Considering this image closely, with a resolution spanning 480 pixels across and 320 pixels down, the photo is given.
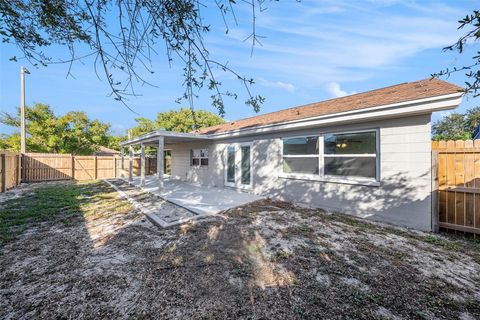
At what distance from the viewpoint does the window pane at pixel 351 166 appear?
6.21 metres

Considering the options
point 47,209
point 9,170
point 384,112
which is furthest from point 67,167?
point 384,112

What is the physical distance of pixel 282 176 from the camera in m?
8.33

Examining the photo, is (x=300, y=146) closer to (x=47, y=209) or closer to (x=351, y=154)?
(x=351, y=154)

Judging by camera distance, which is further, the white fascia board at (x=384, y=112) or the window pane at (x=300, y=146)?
the window pane at (x=300, y=146)

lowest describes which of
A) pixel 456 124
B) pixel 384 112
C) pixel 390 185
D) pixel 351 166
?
pixel 390 185

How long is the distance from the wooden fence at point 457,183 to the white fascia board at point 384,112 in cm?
93

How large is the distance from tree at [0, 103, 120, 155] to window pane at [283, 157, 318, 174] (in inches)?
807

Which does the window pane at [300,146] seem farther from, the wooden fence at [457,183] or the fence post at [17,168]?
the fence post at [17,168]

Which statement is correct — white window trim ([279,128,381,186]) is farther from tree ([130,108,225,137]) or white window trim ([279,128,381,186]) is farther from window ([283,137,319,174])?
tree ([130,108,225,137])

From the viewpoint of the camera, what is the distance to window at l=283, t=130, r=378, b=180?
6242mm

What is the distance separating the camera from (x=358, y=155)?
6414 millimetres

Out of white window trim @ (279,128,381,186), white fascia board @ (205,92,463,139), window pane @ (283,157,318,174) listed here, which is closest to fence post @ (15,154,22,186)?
white fascia board @ (205,92,463,139)

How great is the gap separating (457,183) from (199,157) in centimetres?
1057

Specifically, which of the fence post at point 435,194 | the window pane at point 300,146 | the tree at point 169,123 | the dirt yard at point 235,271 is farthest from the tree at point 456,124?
the tree at point 169,123
